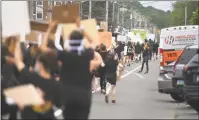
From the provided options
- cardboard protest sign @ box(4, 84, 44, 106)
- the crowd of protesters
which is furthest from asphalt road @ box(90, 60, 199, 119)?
cardboard protest sign @ box(4, 84, 44, 106)

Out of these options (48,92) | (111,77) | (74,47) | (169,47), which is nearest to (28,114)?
(48,92)

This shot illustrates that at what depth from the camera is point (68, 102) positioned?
7.50m

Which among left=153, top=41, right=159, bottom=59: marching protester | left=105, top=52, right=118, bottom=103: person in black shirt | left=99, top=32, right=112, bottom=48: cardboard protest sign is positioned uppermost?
left=99, top=32, right=112, bottom=48: cardboard protest sign

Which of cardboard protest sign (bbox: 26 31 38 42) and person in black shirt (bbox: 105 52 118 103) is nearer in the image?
cardboard protest sign (bbox: 26 31 38 42)

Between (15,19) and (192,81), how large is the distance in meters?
5.59

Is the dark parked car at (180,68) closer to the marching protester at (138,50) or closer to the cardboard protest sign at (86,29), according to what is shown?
the cardboard protest sign at (86,29)

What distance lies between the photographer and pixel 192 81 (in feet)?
42.7

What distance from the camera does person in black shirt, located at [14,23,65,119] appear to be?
718 cm

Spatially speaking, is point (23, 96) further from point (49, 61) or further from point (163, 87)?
point (163, 87)

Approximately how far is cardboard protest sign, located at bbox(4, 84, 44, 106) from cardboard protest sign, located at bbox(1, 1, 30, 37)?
1.62 m

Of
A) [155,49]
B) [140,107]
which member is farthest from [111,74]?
[155,49]

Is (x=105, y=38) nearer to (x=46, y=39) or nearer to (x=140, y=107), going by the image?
(x=140, y=107)

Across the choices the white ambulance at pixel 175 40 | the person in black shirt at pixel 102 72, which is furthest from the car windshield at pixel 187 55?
the person in black shirt at pixel 102 72

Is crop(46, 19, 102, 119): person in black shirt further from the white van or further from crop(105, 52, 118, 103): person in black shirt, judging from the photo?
the white van
